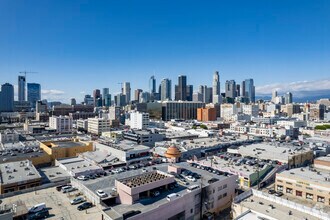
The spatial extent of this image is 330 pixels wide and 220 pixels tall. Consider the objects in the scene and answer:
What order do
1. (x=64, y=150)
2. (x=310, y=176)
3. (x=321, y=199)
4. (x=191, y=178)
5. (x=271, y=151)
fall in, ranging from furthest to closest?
1. (x=271, y=151)
2. (x=64, y=150)
3. (x=310, y=176)
4. (x=321, y=199)
5. (x=191, y=178)

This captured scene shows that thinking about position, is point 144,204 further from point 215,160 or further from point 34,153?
point 34,153

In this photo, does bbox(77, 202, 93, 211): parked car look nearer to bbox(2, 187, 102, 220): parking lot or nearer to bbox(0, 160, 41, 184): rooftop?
bbox(2, 187, 102, 220): parking lot

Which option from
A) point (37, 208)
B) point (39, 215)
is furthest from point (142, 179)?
point (37, 208)

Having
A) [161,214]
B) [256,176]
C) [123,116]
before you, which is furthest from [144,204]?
[123,116]

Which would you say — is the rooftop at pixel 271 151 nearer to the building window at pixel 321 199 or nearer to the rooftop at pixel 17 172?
the building window at pixel 321 199

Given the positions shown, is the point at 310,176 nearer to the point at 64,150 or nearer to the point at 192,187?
the point at 192,187

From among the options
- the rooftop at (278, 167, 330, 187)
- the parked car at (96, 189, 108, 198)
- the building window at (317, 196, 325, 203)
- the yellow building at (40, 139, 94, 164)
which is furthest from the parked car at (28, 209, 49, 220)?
the building window at (317, 196, 325, 203)

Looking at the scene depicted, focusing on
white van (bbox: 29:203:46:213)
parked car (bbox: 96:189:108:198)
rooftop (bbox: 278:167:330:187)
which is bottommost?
rooftop (bbox: 278:167:330:187)
